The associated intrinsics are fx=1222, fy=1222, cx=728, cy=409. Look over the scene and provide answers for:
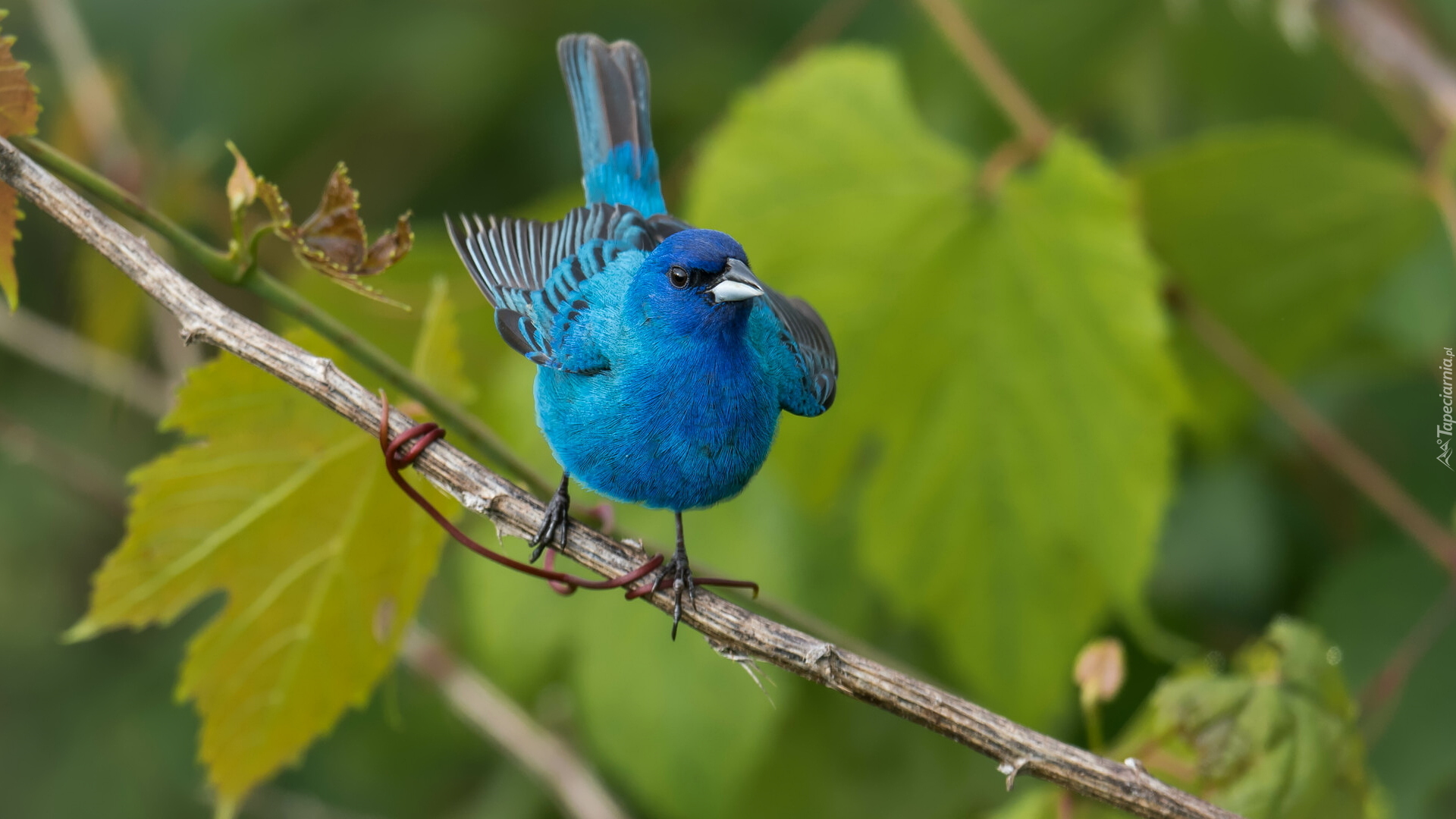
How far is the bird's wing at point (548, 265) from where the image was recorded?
8.19ft

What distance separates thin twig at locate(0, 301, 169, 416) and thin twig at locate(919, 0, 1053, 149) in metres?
2.84

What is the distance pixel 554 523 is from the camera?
2.23 meters

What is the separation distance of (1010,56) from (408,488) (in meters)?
3.14

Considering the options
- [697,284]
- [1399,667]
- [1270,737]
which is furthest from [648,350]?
[1399,667]

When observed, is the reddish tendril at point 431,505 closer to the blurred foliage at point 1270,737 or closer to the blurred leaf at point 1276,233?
the blurred foliage at point 1270,737

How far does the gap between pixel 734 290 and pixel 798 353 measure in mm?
280

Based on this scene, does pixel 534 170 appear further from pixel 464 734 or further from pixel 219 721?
pixel 219 721

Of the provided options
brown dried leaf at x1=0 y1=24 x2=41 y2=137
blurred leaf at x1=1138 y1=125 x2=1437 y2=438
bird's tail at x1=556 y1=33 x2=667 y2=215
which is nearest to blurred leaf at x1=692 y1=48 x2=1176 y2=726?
bird's tail at x1=556 y1=33 x2=667 y2=215

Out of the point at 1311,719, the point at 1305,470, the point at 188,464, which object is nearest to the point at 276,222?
the point at 188,464

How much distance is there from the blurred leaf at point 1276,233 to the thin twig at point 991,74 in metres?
0.33

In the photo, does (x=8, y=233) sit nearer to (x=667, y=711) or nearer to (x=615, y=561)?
(x=615, y=561)

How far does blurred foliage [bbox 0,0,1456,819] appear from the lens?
9.86ft

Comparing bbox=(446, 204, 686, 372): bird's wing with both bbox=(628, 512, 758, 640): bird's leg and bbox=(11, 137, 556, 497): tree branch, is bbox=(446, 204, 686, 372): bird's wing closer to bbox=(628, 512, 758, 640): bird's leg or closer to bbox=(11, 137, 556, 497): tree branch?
bbox=(11, 137, 556, 497): tree branch

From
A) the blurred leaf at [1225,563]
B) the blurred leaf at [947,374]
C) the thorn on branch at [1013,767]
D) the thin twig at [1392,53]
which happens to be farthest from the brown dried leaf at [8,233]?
the thin twig at [1392,53]
